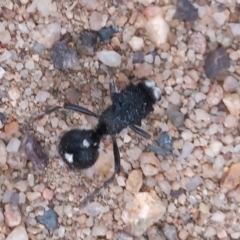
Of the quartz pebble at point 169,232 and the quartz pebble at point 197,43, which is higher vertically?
the quartz pebble at point 197,43

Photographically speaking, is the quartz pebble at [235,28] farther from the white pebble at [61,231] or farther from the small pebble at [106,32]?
the white pebble at [61,231]

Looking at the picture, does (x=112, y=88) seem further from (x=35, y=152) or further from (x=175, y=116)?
(x=35, y=152)

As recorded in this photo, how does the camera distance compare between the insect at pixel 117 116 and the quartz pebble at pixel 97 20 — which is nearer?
the insect at pixel 117 116

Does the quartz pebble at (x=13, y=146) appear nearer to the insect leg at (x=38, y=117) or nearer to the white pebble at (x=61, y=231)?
the insect leg at (x=38, y=117)

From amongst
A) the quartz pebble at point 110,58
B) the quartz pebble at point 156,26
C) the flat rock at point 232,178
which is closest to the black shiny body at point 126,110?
the quartz pebble at point 110,58

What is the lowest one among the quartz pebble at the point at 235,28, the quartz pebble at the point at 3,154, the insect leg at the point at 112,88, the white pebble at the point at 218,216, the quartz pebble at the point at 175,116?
the white pebble at the point at 218,216

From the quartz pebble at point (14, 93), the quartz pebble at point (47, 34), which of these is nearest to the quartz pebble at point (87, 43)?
the quartz pebble at point (47, 34)
